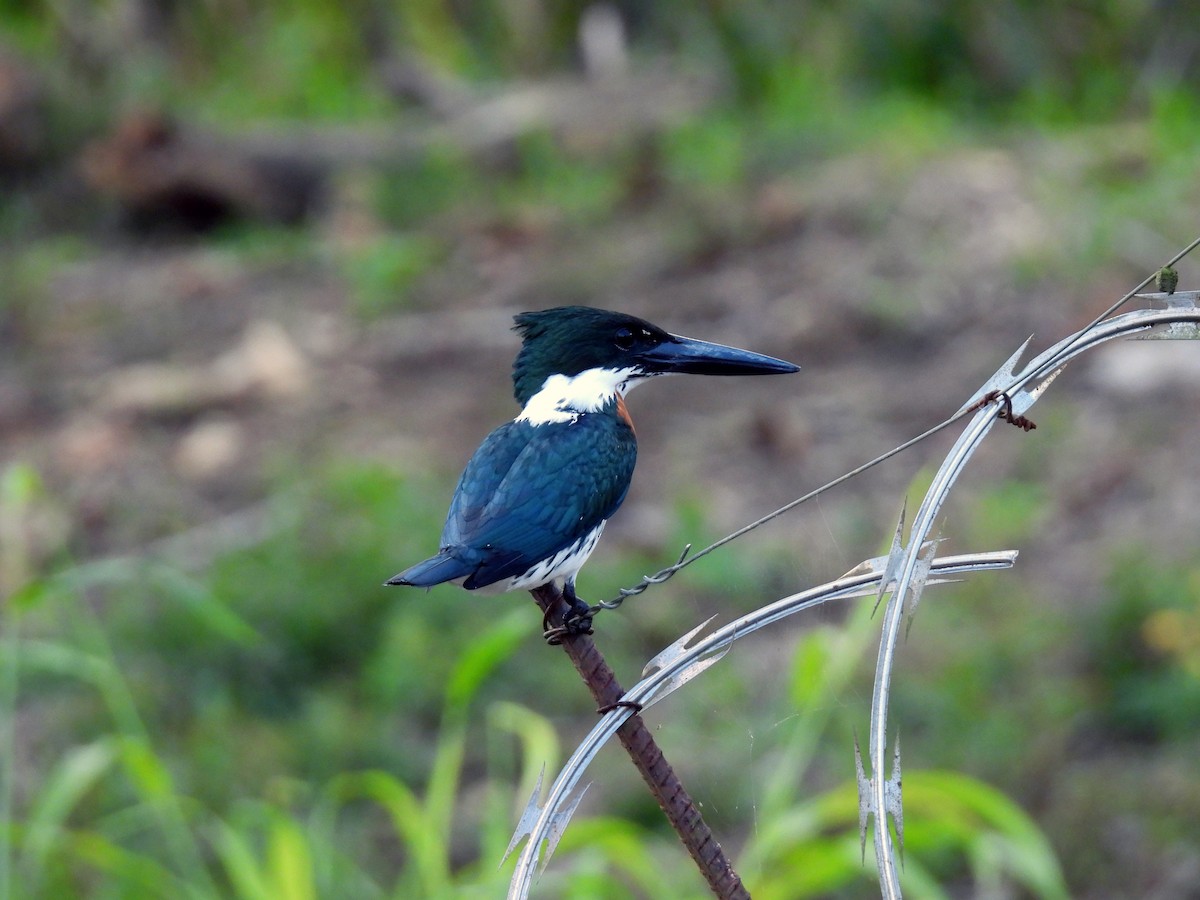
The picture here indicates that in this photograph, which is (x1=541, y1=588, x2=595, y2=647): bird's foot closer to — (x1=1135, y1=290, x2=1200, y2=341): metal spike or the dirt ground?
(x1=1135, y1=290, x2=1200, y2=341): metal spike

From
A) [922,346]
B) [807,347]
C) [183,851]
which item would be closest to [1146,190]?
[922,346]

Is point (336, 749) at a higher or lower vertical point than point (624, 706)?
higher

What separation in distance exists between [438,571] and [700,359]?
1.16 feet

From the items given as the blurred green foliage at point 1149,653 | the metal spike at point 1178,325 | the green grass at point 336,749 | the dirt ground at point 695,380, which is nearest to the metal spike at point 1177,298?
the metal spike at point 1178,325

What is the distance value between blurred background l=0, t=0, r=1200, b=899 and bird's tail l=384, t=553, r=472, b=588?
1.04ft

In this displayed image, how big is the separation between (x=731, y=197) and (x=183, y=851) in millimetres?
4853

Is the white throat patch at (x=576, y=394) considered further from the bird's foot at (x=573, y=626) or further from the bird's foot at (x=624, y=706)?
the bird's foot at (x=624, y=706)

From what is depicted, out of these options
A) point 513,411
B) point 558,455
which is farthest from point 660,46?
point 558,455

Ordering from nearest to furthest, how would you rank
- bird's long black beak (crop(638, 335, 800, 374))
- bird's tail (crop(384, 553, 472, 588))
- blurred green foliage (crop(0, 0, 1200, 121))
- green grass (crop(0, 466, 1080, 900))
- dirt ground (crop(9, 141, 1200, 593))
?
1. bird's tail (crop(384, 553, 472, 588))
2. bird's long black beak (crop(638, 335, 800, 374))
3. green grass (crop(0, 466, 1080, 900))
4. dirt ground (crop(9, 141, 1200, 593))
5. blurred green foliage (crop(0, 0, 1200, 121))

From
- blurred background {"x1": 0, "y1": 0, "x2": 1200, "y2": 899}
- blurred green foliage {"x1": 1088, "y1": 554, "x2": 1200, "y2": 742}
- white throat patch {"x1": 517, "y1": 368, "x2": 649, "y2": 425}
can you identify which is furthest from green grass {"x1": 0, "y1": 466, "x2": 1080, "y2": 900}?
white throat patch {"x1": 517, "y1": 368, "x2": 649, "y2": 425}

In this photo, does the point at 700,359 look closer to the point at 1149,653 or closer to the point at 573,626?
the point at 573,626

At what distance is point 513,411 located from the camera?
5438 millimetres

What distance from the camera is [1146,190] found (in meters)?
6.10

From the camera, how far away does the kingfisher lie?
121 centimetres
